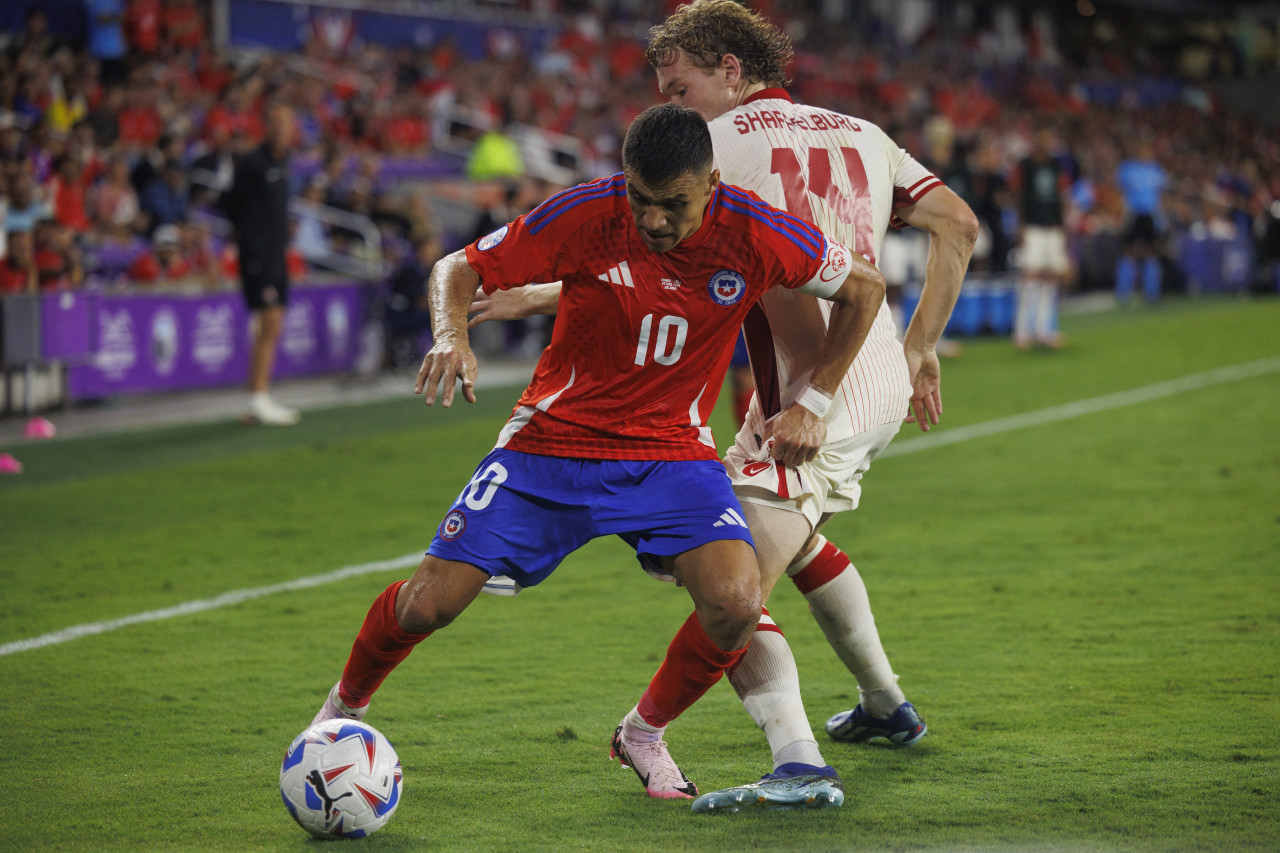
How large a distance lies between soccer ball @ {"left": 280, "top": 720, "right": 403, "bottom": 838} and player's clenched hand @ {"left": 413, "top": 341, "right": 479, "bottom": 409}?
34.4 inches

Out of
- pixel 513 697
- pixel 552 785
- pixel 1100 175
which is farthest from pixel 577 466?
pixel 1100 175

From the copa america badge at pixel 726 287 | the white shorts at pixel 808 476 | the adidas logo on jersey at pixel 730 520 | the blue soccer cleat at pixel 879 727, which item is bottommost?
the blue soccer cleat at pixel 879 727

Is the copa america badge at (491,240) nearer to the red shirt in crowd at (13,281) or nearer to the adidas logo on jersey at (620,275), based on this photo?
the adidas logo on jersey at (620,275)

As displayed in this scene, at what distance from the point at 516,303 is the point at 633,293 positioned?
0.47 m

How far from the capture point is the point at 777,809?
352cm

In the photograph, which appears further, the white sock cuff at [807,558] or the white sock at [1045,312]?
the white sock at [1045,312]

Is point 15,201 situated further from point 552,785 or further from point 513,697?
point 552,785

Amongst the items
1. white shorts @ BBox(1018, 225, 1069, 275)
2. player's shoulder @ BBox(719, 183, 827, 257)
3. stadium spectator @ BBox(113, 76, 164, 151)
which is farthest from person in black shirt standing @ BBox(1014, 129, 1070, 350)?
player's shoulder @ BBox(719, 183, 827, 257)

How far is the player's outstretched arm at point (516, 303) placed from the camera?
371 centimetres

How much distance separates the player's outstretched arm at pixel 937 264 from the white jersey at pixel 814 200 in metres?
0.05

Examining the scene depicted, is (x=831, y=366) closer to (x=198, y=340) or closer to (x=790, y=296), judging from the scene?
(x=790, y=296)

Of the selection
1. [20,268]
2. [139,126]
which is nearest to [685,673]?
[20,268]

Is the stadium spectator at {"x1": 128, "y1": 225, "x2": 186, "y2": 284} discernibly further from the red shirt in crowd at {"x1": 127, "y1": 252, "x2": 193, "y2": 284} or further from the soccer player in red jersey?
the soccer player in red jersey

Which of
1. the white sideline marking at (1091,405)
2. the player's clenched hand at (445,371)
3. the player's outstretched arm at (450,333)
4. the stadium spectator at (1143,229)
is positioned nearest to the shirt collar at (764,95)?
the player's outstretched arm at (450,333)
